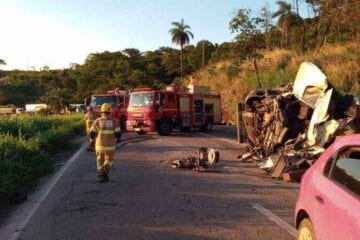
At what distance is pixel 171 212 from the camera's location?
8953 mm

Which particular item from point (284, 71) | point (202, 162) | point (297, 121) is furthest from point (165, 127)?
point (284, 71)

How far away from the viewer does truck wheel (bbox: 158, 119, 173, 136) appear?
29.3m

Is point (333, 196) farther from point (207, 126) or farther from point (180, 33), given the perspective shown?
point (180, 33)

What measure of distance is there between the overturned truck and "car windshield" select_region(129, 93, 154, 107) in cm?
1173

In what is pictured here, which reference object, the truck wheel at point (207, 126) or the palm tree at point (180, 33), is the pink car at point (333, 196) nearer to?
the truck wheel at point (207, 126)

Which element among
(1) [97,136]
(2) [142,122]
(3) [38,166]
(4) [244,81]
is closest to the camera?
(1) [97,136]

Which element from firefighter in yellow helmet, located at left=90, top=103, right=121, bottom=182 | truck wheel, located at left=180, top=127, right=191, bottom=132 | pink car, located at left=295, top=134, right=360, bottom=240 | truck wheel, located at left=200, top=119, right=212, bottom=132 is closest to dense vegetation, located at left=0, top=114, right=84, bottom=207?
firefighter in yellow helmet, located at left=90, top=103, right=121, bottom=182

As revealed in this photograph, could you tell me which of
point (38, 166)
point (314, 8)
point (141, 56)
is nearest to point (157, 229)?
point (38, 166)

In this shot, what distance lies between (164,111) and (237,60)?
1912 centimetres

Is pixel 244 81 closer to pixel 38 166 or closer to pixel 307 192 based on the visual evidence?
pixel 38 166

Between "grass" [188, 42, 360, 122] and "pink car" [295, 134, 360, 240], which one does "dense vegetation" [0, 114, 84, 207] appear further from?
"grass" [188, 42, 360, 122]

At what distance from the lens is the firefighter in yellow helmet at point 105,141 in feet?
41.1

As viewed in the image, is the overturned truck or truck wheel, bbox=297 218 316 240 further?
the overturned truck

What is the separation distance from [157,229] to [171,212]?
116 cm
